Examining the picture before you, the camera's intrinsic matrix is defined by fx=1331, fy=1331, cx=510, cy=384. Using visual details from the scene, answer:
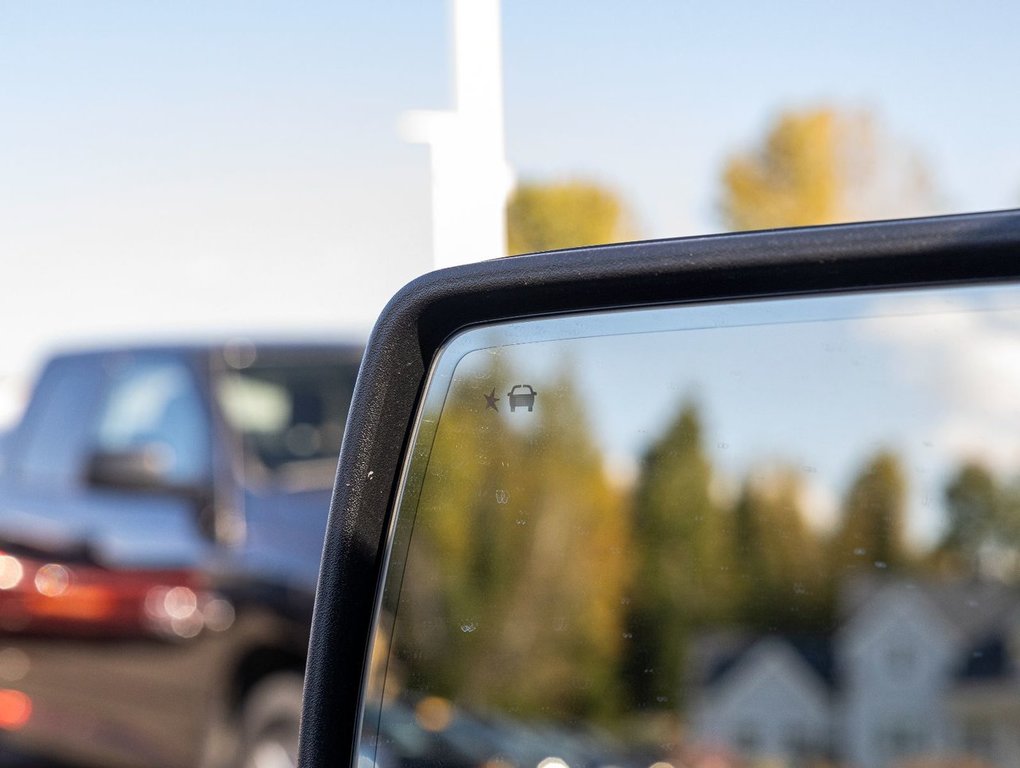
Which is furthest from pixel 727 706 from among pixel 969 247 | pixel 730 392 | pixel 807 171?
pixel 807 171

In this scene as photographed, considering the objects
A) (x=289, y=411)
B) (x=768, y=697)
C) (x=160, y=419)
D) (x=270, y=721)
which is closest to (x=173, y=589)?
(x=270, y=721)

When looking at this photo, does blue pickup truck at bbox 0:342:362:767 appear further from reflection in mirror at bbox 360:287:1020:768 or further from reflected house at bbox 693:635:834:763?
reflected house at bbox 693:635:834:763

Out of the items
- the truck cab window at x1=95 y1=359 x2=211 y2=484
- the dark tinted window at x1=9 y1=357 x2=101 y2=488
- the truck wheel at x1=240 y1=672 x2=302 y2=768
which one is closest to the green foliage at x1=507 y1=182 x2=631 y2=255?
the dark tinted window at x1=9 y1=357 x2=101 y2=488

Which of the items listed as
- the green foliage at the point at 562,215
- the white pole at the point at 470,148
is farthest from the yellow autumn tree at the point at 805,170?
the white pole at the point at 470,148

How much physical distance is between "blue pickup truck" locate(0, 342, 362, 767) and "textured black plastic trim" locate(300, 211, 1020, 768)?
430 cm

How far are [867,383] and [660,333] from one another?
22 centimetres

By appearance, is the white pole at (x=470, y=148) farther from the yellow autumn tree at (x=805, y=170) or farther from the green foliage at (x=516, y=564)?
the yellow autumn tree at (x=805, y=170)

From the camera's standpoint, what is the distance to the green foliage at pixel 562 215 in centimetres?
2689

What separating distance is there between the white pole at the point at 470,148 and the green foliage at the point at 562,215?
1698 centimetres

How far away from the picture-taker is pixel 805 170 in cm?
2756

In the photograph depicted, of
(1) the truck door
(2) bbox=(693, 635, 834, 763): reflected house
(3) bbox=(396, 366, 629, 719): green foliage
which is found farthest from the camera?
(1) the truck door

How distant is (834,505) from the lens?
1453mm

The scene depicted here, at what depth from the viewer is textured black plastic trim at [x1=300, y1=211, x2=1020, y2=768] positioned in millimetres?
1330

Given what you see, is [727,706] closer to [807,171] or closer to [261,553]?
[261,553]
